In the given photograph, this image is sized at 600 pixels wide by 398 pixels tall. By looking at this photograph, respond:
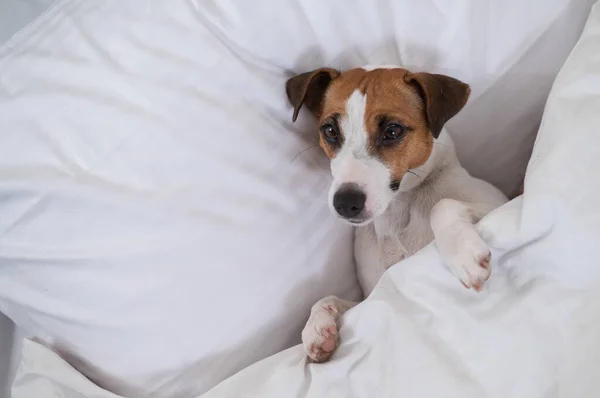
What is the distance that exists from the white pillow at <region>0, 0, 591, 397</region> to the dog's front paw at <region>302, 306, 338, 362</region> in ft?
0.42

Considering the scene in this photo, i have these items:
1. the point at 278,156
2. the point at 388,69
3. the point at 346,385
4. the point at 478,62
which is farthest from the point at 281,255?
the point at 478,62

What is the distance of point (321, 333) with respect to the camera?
1304mm

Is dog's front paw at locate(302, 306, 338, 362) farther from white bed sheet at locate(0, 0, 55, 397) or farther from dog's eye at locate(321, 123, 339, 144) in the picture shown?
white bed sheet at locate(0, 0, 55, 397)

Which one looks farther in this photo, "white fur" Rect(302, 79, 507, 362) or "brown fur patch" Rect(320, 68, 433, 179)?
"brown fur patch" Rect(320, 68, 433, 179)

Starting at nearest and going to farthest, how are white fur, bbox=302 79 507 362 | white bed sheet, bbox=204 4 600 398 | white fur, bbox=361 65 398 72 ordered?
1. white bed sheet, bbox=204 4 600 398
2. white fur, bbox=302 79 507 362
3. white fur, bbox=361 65 398 72

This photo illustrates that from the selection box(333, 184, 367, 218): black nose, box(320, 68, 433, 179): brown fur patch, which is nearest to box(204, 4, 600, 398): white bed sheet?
box(333, 184, 367, 218): black nose

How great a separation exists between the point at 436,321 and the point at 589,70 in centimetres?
74

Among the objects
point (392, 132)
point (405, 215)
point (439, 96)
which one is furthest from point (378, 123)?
point (405, 215)

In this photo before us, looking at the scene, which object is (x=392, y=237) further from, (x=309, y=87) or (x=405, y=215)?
(x=309, y=87)

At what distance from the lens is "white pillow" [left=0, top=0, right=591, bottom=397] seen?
1.23 m

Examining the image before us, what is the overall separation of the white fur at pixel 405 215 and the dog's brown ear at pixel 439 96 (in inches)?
5.6

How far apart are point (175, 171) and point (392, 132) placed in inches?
23.8

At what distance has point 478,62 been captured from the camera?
1.55 metres

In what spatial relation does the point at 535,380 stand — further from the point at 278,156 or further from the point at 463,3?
the point at 463,3
